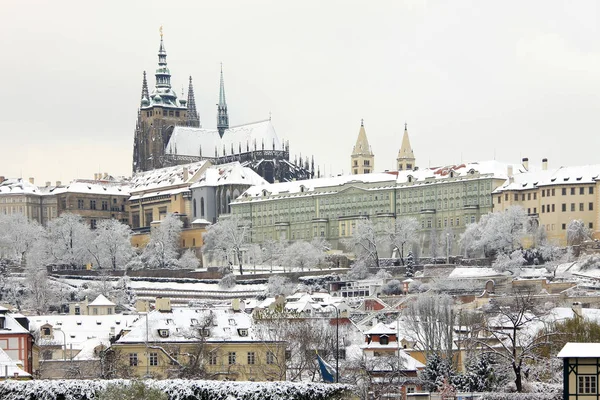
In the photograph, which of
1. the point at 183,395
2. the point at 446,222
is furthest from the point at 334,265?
the point at 183,395

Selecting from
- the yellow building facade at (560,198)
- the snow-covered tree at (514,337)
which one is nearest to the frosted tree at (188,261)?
the yellow building facade at (560,198)

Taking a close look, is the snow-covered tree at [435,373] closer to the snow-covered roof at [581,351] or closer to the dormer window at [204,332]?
the dormer window at [204,332]

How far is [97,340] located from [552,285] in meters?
47.3

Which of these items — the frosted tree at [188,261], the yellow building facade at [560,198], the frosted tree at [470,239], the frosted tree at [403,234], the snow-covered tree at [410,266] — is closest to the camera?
the yellow building facade at [560,198]

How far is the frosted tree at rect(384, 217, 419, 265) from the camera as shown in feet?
520

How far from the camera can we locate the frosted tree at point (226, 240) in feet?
555

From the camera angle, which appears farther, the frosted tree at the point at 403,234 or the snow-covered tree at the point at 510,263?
the frosted tree at the point at 403,234

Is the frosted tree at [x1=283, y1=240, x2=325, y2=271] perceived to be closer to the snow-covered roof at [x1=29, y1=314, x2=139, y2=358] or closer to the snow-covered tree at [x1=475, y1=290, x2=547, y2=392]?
the snow-covered tree at [x1=475, y1=290, x2=547, y2=392]

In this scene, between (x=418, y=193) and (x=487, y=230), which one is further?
(x=418, y=193)

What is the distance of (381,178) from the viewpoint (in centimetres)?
17150

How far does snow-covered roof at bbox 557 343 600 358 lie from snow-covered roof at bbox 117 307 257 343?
28351mm

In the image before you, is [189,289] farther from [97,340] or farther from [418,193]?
[97,340]

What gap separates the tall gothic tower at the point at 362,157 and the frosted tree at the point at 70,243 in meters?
34.0

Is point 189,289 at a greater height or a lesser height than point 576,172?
lesser
